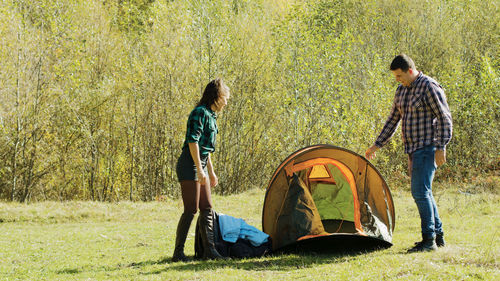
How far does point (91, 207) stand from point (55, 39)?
7445 mm

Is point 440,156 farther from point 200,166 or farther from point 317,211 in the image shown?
point 200,166

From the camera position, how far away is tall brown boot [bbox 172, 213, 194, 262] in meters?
5.25

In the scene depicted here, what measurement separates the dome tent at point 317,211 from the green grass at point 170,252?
334 millimetres

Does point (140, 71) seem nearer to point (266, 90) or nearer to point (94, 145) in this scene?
point (94, 145)

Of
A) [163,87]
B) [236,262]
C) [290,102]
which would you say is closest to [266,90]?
[290,102]

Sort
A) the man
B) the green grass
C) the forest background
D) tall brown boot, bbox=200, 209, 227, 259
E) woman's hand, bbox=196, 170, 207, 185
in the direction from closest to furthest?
the green grass < woman's hand, bbox=196, 170, 207, 185 < the man < tall brown boot, bbox=200, 209, 227, 259 < the forest background

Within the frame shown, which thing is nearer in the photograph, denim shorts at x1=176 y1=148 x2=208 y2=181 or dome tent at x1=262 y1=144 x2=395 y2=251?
denim shorts at x1=176 y1=148 x2=208 y2=181

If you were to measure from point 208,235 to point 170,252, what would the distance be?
1288 mm

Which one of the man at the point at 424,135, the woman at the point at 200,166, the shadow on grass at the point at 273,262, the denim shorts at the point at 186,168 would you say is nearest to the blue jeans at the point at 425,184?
the man at the point at 424,135

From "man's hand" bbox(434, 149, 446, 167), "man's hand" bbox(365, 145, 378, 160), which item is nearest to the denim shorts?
"man's hand" bbox(365, 145, 378, 160)

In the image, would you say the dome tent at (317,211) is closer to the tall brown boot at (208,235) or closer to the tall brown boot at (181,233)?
the tall brown boot at (208,235)

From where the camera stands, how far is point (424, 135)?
526 centimetres

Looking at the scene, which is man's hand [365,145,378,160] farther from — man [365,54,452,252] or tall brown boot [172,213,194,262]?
tall brown boot [172,213,194,262]

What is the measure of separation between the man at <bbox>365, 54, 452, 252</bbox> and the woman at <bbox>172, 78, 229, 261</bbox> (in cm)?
207
